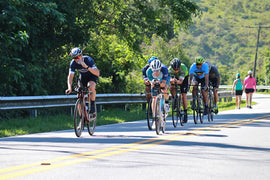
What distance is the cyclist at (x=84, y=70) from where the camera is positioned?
10742mm

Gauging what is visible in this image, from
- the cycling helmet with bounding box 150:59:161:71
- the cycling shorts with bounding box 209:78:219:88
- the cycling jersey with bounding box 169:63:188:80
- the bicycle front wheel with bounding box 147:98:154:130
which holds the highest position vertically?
the cycling helmet with bounding box 150:59:161:71

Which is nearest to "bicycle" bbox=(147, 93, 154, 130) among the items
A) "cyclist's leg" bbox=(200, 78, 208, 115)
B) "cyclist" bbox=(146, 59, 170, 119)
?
"cyclist" bbox=(146, 59, 170, 119)

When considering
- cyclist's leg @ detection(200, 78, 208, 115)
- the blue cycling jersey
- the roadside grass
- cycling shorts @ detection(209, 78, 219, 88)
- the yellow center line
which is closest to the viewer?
the yellow center line

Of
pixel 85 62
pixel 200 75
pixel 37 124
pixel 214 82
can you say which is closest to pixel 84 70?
pixel 85 62

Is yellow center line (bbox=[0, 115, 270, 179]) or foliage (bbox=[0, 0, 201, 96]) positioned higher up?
foliage (bbox=[0, 0, 201, 96])

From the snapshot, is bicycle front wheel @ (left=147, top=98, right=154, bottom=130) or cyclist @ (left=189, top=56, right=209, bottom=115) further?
cyclist @ (left=189, top=56, right=209, bottom=115)

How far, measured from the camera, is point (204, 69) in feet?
49.7

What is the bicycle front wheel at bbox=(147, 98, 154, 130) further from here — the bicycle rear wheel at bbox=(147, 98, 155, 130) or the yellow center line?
the yellow center line

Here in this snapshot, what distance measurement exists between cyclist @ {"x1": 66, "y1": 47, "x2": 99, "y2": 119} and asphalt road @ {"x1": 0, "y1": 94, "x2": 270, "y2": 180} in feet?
3.36

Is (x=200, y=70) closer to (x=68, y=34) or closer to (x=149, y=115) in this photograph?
(x=149, y=115)

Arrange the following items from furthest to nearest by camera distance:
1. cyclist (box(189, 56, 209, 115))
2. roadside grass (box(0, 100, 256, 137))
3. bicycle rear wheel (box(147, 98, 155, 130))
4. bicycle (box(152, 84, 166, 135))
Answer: cyclist (box(189, 56, 209, 115))
roadside grass (box(0, 100, 256, 137))
bicycle rear wheel (box(147, 98, 155, 130))
bicycle (box(152, 84, 166, 135))

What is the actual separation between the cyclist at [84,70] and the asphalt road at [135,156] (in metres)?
1.02

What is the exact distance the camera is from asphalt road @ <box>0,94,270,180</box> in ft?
21.1

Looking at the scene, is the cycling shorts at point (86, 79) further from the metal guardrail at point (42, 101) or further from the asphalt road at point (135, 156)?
the metal guardrail at point (42, 101)
